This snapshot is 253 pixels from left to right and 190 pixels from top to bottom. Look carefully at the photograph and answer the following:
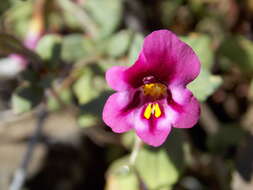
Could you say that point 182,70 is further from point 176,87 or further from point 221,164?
point 221,164

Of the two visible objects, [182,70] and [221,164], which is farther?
[221,164]

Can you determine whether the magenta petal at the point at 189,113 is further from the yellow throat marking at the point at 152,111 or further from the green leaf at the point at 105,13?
the green leaf at the point at 105,13

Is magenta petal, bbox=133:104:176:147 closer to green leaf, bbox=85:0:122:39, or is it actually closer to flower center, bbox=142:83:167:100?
flower center, bbox=142:83:167:100

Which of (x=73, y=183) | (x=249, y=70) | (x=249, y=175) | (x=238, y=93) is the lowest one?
(x=73, y=183)

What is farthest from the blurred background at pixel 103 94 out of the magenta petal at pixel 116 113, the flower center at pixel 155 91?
the magenta petal at pixel 116 113

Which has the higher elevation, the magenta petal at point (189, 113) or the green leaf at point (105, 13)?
the magenta petal at point (189, 113)

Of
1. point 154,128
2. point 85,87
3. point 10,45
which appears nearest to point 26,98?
point 10,45

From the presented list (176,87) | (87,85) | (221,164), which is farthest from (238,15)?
(176,87)

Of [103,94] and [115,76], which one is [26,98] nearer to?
[103,94]
